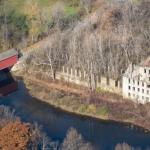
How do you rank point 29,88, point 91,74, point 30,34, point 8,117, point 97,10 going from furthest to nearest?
point 97,10 < point 30,34 < point 29,88 < point 91,74 < point 8,117

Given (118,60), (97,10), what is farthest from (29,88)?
(97,10)

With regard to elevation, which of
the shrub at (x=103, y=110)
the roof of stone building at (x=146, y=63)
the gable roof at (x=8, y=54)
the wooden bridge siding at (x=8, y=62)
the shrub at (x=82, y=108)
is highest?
the roof of stone building at (x=146, y=63)

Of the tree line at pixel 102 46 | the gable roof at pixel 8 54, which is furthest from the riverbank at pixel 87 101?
the gable roof at pixel 8 54

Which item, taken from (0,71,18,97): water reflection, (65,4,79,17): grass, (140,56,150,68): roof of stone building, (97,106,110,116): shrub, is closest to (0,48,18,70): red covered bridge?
(0,71,18,97): water reflection

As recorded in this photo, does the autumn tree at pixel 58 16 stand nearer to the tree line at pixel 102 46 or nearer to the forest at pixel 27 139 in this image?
the tree line at pixel 102 46

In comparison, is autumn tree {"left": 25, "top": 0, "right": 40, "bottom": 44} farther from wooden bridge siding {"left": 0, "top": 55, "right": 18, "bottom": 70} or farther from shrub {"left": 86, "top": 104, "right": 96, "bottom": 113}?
shrub {"left": 86, "top": 104, "right": 96, "bottom": 113}

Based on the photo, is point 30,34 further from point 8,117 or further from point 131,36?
point 8,117
